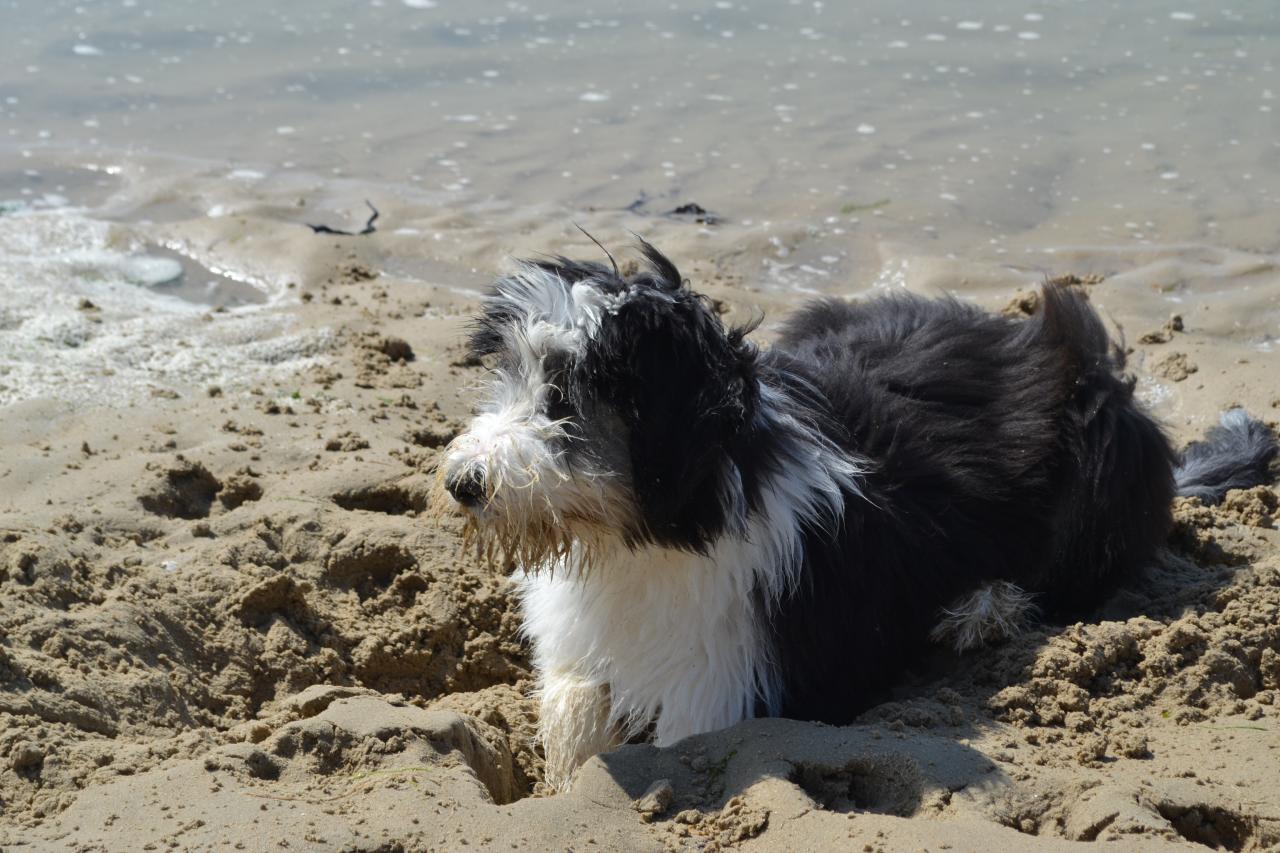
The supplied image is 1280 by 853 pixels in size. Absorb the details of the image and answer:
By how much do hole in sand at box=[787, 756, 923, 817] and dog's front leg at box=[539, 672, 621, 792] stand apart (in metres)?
0.84

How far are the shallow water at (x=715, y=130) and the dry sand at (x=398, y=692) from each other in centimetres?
245

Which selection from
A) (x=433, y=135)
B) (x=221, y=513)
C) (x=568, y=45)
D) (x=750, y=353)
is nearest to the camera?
(x=750, y=353)

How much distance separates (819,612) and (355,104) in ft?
26.0

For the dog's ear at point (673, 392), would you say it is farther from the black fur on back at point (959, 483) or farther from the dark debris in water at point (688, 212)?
the dark debris in water at point (688, 212)

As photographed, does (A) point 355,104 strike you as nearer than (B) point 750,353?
No

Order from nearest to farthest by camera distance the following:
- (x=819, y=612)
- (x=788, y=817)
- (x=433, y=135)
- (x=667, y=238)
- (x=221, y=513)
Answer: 1. (x=788, y=817)
2. (x=819, y=612)
3. (x=221, y=513)
4. (x=667, y=238)
5. (x=433, y=135)

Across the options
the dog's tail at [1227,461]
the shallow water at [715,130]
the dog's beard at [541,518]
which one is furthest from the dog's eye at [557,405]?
the shallow water at [715,130]

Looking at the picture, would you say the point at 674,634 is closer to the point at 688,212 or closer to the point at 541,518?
the point at 541,518

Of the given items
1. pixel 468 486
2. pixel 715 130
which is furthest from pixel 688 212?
pixel 468 486

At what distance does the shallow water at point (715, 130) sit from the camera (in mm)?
7695

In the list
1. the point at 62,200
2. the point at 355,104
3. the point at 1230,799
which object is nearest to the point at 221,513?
the point at 1230,799

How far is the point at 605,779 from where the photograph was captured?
317cm

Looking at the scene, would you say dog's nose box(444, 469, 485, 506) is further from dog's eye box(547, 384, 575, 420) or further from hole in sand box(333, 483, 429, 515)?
hole in sand box(333, 483, 429, 515)

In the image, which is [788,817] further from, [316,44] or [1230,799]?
[316,44]
